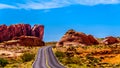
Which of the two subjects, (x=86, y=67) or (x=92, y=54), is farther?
(x=92, y=54)

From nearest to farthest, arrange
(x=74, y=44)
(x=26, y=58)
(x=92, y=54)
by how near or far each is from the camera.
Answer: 1. (x=26, y=58)
2. (x=92, y=54)
3. (x=74, y=44)

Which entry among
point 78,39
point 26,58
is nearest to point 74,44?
point 78,39

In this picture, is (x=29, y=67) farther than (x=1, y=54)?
No

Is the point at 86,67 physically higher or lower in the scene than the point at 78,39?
lower

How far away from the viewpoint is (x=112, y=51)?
141625 mm

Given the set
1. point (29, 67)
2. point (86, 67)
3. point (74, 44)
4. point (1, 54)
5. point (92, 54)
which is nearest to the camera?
point (86, 67)

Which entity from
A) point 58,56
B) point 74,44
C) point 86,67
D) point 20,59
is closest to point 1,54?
point 20,59

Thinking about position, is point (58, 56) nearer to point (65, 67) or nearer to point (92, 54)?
point (92, 54)

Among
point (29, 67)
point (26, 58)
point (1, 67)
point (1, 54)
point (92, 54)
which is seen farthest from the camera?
point (1, 54)

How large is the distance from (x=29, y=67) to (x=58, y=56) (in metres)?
43.8

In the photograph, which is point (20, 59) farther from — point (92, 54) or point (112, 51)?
point (112, 51)

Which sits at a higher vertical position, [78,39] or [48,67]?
[78,39]

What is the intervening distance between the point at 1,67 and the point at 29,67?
15477 mm

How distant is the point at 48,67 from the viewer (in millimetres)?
91812
